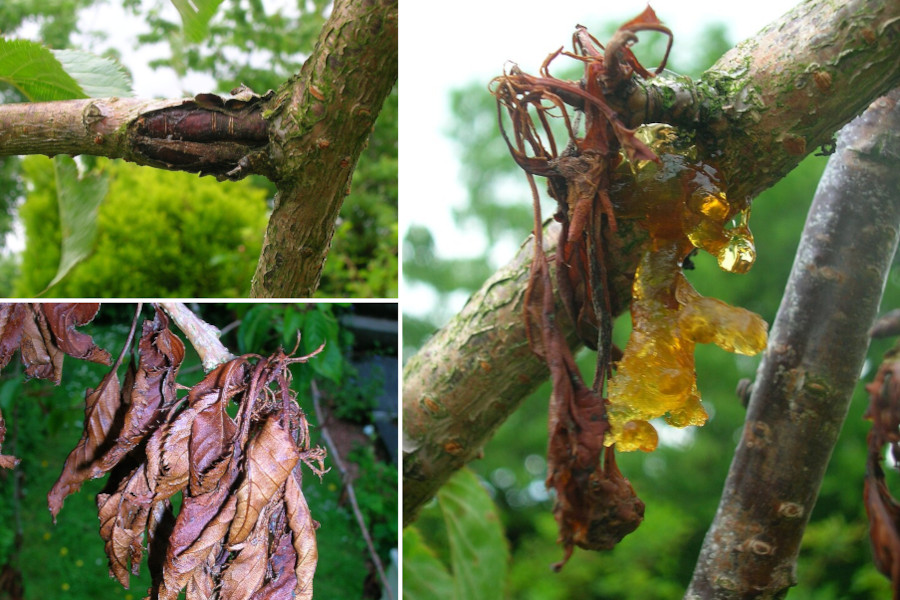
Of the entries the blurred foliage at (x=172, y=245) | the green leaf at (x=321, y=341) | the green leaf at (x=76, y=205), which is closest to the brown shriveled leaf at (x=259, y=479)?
the green leaf at (x=321, y=341)

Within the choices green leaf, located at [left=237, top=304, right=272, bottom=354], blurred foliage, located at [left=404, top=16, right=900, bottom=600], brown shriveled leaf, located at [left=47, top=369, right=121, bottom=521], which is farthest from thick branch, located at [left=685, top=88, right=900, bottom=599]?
green leaf, located at [left=237, top=304, right=272, bottom=354]

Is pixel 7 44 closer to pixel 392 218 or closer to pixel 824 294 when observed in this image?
pixel 824 294

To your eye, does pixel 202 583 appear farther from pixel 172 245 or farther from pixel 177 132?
pixel 172 245

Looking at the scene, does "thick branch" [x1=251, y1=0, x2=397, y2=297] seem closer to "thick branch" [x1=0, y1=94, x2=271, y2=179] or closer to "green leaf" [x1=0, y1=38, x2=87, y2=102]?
"thick branch" [x1=0, y1=94, x2=271, y2=179]

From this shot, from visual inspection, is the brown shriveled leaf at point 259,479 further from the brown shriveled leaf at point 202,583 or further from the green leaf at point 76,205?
the green leaf at point 76,205

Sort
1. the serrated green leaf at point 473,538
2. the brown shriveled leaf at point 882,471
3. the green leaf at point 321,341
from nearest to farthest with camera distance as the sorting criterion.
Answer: the brown shriveled leaf at point 882,471
the serrated green leaf at point 473,538
the green leaf at point 321,341
